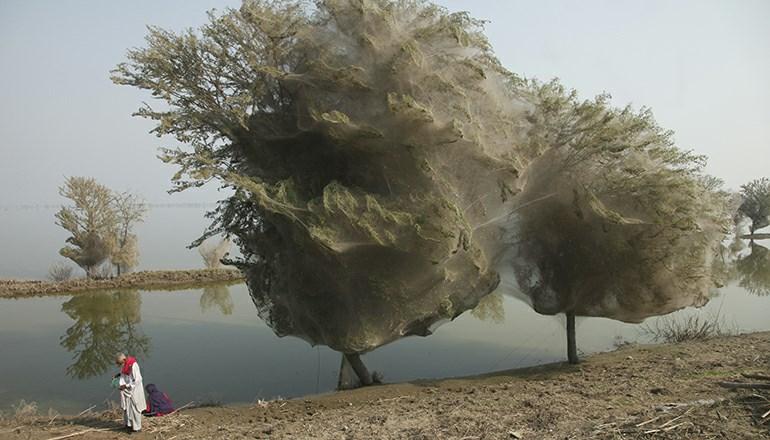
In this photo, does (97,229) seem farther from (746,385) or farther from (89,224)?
(746,385)

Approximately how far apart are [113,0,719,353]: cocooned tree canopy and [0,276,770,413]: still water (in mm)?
3049

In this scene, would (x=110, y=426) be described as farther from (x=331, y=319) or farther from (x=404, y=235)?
(x=404, y=235)

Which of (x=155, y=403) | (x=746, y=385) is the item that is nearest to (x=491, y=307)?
(x=746, y=385)

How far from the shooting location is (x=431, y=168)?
875cm

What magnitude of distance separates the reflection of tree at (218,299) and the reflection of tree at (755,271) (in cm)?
2245

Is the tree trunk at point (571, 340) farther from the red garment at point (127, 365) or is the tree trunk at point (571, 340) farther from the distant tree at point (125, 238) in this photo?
the distant tree at point (125, 238)

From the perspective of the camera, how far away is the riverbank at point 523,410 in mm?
6301

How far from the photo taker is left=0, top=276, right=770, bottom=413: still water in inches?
479

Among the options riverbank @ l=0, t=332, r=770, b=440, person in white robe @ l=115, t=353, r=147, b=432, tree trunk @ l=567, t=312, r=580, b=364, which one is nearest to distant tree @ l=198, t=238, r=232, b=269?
riverbank @ l=0, t=332, r=770, b=440

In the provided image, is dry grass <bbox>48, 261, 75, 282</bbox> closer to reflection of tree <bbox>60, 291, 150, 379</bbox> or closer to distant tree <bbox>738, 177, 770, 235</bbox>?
reflection of tree <bbox>60, 291, 150, 379</bbox>

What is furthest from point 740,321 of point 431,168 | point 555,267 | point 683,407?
point 431,168

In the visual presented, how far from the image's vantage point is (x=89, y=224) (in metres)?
28.3

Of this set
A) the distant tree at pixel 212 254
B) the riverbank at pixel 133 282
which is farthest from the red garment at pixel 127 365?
the distant tree at pixel 212 254

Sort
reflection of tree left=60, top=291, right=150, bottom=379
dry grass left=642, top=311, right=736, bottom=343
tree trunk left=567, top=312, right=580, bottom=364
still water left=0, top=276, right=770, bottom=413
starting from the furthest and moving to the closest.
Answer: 1. reflection of tree left=60, top=291, right=150, bottom=379
2. dry grass left=642, top=311, right=736, bottom=343
3. still water left=0, top=276, right=770, bottom=413
4. tree trunk left=567, top=312, right=580, bottom=364
